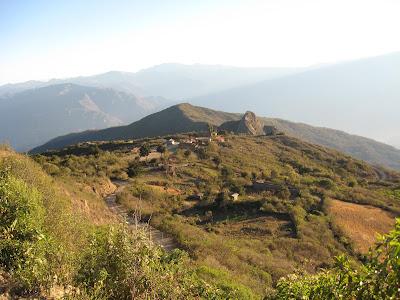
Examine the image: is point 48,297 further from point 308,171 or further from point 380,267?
point 308,171

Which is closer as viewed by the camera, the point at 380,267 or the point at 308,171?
the point at 380,267

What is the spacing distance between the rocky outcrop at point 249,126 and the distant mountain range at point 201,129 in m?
2.24

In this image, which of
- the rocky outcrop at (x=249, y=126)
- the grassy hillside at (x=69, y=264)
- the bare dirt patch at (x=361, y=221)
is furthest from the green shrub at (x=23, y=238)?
the rocky outcrop at (x=249, y=126)

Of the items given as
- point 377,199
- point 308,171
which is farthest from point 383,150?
point 377,199

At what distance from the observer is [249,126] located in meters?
108

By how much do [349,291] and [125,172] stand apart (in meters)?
35.7

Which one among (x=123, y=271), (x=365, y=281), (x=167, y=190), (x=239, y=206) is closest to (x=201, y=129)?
(x=167, y=190)

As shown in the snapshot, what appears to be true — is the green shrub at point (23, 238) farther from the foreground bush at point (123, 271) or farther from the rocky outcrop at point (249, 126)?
the rocky outcrop at point (249, 126)

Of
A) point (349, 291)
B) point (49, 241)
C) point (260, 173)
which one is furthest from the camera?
point (260, 173)

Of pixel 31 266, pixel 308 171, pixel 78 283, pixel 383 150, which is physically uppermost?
pixel 31 266

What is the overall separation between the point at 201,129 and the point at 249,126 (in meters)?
22.5

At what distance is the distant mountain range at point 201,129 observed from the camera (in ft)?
458

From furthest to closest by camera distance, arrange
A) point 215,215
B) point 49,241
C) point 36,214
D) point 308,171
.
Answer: point 308,171
point 215,215
point 36,214
point 49,241

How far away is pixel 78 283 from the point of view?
8.55 meters
